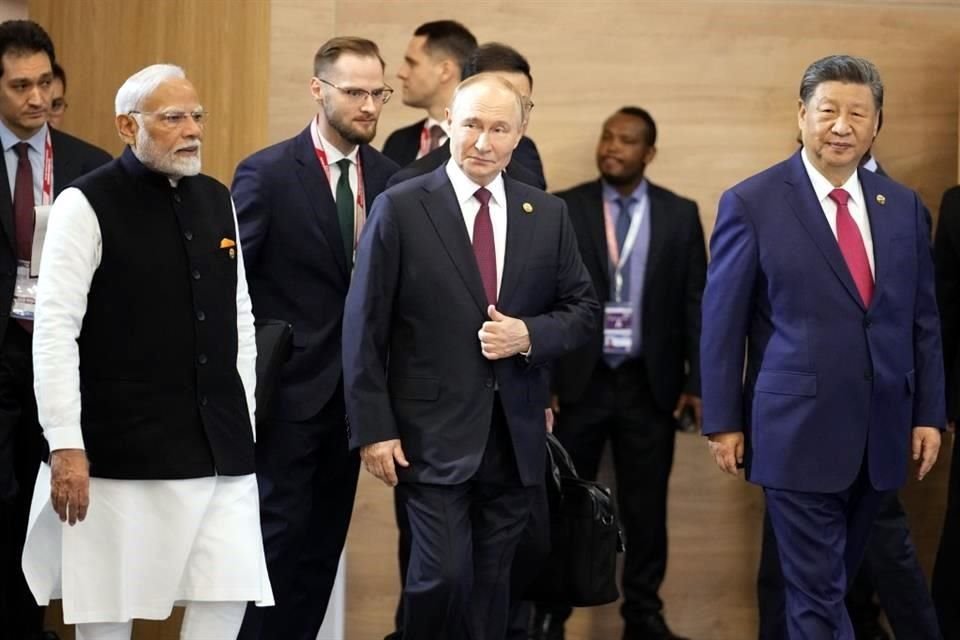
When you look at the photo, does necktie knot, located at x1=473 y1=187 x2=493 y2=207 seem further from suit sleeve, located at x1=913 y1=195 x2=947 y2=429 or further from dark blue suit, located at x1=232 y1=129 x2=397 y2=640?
suit sleeve, located at x1=913 y1=195 x2=947 y2=429

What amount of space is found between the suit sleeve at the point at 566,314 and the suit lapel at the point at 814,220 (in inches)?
24.5

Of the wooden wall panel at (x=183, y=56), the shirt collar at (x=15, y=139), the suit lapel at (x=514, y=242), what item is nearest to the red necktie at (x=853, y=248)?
the suit lapel at (x=514, y=242)

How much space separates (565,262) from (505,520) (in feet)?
2.44

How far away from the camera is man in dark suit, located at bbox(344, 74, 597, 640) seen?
462 centimetres

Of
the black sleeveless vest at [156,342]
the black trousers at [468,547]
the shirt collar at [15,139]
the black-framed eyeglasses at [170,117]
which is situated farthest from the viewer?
the shirt collar at [15,139]

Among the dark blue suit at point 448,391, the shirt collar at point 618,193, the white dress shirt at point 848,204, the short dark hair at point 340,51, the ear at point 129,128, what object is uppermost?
the short dark hair at point 340,51

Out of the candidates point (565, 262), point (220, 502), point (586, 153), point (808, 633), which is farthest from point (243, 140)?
point (808, 633)

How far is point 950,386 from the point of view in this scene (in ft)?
20.8

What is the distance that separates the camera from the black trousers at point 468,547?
4.61m

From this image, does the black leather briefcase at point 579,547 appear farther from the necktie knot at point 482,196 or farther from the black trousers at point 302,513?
the necktie knot at point 482,196

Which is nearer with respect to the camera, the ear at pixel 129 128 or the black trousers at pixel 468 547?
the ear at pixel 129 128

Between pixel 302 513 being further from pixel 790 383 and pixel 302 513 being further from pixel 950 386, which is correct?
Answer: pixel 950 386

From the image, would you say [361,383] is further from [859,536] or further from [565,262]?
[859,536]

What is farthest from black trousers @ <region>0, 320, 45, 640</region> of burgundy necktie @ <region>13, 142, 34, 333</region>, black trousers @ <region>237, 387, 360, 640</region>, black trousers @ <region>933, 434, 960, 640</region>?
black trousers @ <region>933, 434, 960, 640</region>
